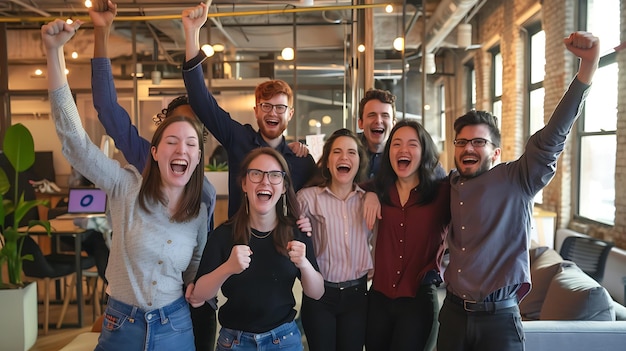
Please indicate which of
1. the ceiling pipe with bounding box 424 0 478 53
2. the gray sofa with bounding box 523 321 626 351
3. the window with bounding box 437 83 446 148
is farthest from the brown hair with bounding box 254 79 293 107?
the window with bounding box 437 83 446 148

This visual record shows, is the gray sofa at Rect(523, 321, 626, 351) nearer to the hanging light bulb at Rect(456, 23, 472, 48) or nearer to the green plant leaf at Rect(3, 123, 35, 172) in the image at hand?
the green plant leaf at Rect(3, 123, 35, 172)

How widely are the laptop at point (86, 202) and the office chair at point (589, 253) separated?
494 centimetres

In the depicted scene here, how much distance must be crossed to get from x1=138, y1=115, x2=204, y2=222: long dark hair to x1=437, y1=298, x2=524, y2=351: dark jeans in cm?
120

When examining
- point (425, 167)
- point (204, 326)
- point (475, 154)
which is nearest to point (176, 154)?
point (204, 326)

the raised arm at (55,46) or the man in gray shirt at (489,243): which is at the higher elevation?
the raised arm at (55,46)

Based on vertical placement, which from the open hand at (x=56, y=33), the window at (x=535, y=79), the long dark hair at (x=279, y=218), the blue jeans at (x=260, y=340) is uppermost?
the window at (x=535, y=79)

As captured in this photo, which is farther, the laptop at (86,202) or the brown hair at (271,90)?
the laptop at (86,202)

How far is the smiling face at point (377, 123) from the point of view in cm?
303

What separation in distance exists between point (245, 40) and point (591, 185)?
23.4 ft

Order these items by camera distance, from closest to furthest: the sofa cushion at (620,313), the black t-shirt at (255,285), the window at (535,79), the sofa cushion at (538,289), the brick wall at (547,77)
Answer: the black t-shirt at (255,285)
the sofa cushion at (620,313)
the sofa cushion at (538,289)
the brick wall at (547,77)
the window at (535,79)

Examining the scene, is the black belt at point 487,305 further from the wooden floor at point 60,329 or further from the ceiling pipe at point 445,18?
the ceiling pipe at point 445,18

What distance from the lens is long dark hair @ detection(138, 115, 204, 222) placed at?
6.14 feet

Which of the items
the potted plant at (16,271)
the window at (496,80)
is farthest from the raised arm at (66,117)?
the window at (496,80)

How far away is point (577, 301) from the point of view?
317 cm
